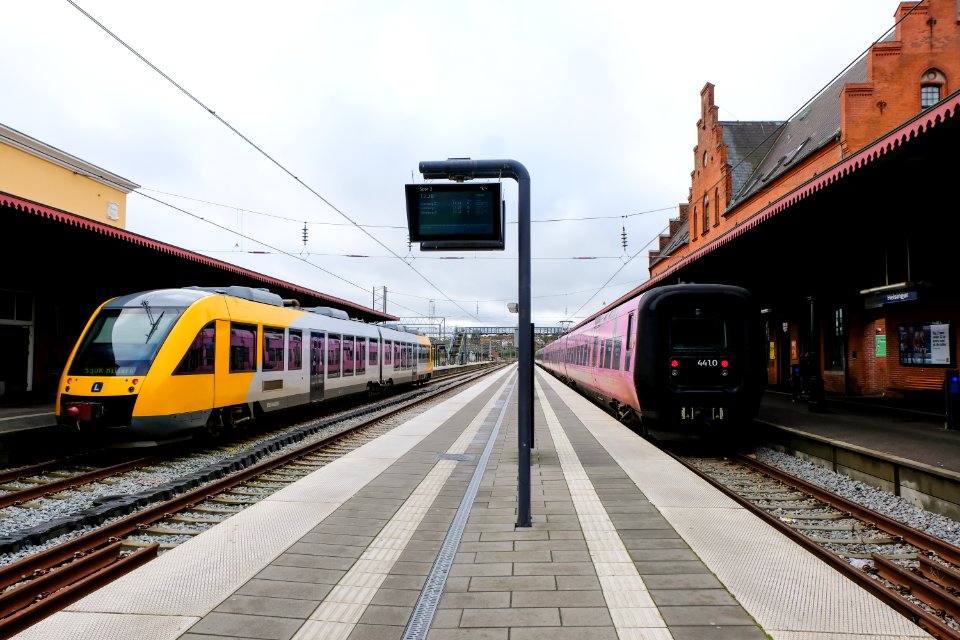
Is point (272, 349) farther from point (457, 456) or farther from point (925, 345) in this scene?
point (925, 345)

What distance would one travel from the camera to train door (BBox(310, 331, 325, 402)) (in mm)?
14289

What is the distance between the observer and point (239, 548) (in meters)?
4.46

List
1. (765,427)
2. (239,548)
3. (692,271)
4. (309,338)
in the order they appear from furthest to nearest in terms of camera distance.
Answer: (692,271) < (309,338) < (765,427) < (239,548)

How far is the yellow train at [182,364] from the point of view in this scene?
323 inches

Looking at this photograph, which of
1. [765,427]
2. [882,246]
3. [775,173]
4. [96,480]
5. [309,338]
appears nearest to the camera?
[96,480]

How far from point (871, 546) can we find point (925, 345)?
1154 centimetres

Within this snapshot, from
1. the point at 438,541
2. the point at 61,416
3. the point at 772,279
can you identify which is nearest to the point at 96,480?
the point at 61,416

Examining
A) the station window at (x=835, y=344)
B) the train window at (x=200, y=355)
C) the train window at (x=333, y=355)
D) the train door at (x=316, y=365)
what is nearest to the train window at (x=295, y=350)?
the train door at (x=316, y=365)

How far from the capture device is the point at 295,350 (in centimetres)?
1317

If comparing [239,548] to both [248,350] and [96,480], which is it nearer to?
[96,480]

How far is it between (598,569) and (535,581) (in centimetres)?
50

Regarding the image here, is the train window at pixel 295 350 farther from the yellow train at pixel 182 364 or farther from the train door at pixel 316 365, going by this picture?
the train door at pixel 316 365

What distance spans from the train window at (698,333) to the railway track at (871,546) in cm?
241

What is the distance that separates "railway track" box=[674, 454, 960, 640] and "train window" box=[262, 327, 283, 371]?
8440 mm
